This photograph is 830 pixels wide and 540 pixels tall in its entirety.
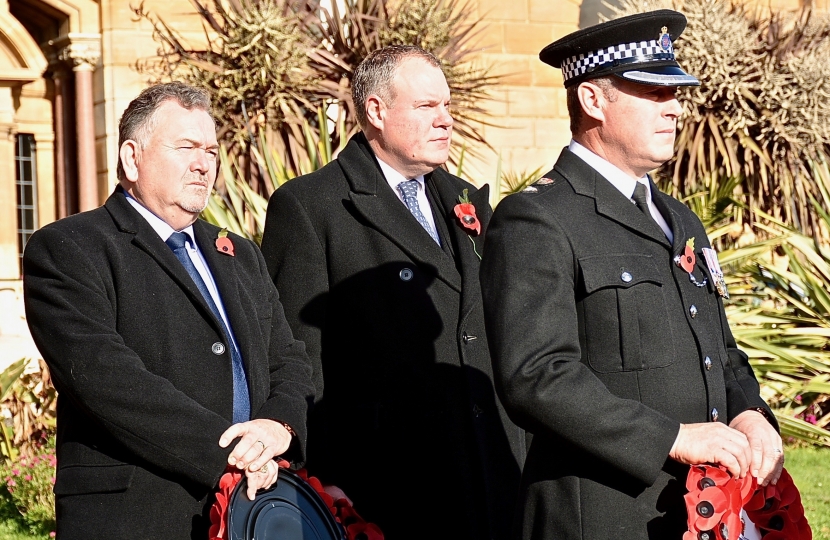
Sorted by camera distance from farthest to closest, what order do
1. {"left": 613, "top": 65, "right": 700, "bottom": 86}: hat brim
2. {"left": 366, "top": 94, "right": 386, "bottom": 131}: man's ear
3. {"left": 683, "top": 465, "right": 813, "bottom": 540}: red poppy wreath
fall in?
{"left": 366, "top": 94, "right": 386, "bottom": 131}: man's ear → {"left": 613, "top": 65, "right": 700, "bottom": 86}: hat brim → {"left": 683, "top": 465, "right": 813, "bottom": 540}: red poppy wreath

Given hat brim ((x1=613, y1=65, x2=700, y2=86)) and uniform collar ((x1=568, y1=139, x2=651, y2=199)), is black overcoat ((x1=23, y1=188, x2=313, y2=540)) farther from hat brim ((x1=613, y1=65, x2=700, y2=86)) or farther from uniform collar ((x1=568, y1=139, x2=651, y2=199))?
hat brim ((x1=613, y1=65, x2=700, y2=86))

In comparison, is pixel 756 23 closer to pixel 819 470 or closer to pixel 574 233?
pixel 819 470

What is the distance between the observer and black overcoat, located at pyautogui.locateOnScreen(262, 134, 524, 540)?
370 cm

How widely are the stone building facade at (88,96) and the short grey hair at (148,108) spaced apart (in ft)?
24.9

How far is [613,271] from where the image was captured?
2.81 m

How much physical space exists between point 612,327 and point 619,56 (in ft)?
2.03

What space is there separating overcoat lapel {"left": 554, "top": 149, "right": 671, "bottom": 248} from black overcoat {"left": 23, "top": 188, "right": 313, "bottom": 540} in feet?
3.09

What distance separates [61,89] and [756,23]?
677 cm

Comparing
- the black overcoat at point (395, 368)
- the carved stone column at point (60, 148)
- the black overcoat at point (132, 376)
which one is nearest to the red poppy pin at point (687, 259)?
the black overcoat at point (395, 368)

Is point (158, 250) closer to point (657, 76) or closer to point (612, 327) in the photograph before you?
point (612, 327)

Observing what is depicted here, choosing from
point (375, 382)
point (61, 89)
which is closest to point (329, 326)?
point (375, 382)

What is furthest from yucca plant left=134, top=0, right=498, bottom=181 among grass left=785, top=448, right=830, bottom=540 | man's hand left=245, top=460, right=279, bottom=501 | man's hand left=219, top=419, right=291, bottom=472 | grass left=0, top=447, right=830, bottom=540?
man's hand left=245, top=460, right=279, bottom=501

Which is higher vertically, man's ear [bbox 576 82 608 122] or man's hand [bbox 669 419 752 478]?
man's ear [bbox 576 82 608 122]

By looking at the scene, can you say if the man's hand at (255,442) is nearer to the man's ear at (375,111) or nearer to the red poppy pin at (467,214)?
the red poppy pin at (467,214)
